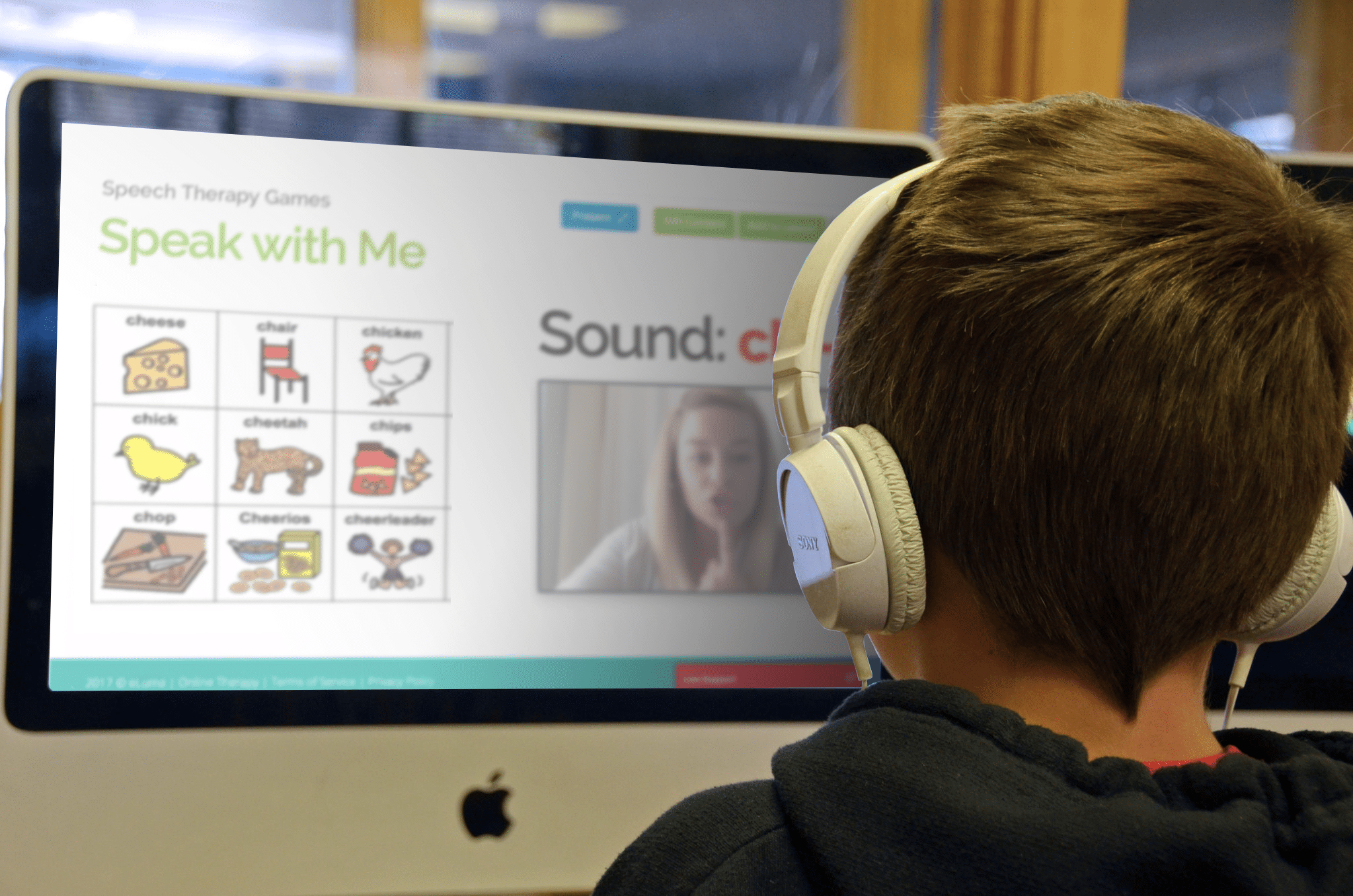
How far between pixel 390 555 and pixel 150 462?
7.0 inches

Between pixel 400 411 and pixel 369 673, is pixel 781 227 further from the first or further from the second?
pixel 369 673

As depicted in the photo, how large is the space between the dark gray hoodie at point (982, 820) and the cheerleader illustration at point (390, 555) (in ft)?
1.14

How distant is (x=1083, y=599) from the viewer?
1.40 feet

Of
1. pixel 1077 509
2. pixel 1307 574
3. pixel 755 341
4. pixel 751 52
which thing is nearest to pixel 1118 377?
pixel 1077 509

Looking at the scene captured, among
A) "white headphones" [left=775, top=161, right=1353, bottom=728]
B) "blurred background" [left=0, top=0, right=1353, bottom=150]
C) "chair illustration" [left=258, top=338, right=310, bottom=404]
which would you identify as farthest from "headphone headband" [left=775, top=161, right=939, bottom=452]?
"blurred background" [left=0, top=0, right=1353, bottom=150]

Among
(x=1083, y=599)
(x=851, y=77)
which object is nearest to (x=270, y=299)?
(x=1083, y=599)

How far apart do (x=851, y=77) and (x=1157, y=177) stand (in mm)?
788

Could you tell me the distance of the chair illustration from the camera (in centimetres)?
70

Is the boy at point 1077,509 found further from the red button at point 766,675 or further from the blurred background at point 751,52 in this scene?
the blurred background at point 751,52

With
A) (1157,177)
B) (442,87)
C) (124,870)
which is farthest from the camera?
(442,87)

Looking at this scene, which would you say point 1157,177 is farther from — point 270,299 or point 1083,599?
point 270,299

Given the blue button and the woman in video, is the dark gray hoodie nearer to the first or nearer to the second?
the woman in video

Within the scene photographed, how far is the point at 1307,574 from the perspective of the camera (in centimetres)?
46

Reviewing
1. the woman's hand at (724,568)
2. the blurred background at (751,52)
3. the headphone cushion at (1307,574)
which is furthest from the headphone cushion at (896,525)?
the blurred background at (751,52)
